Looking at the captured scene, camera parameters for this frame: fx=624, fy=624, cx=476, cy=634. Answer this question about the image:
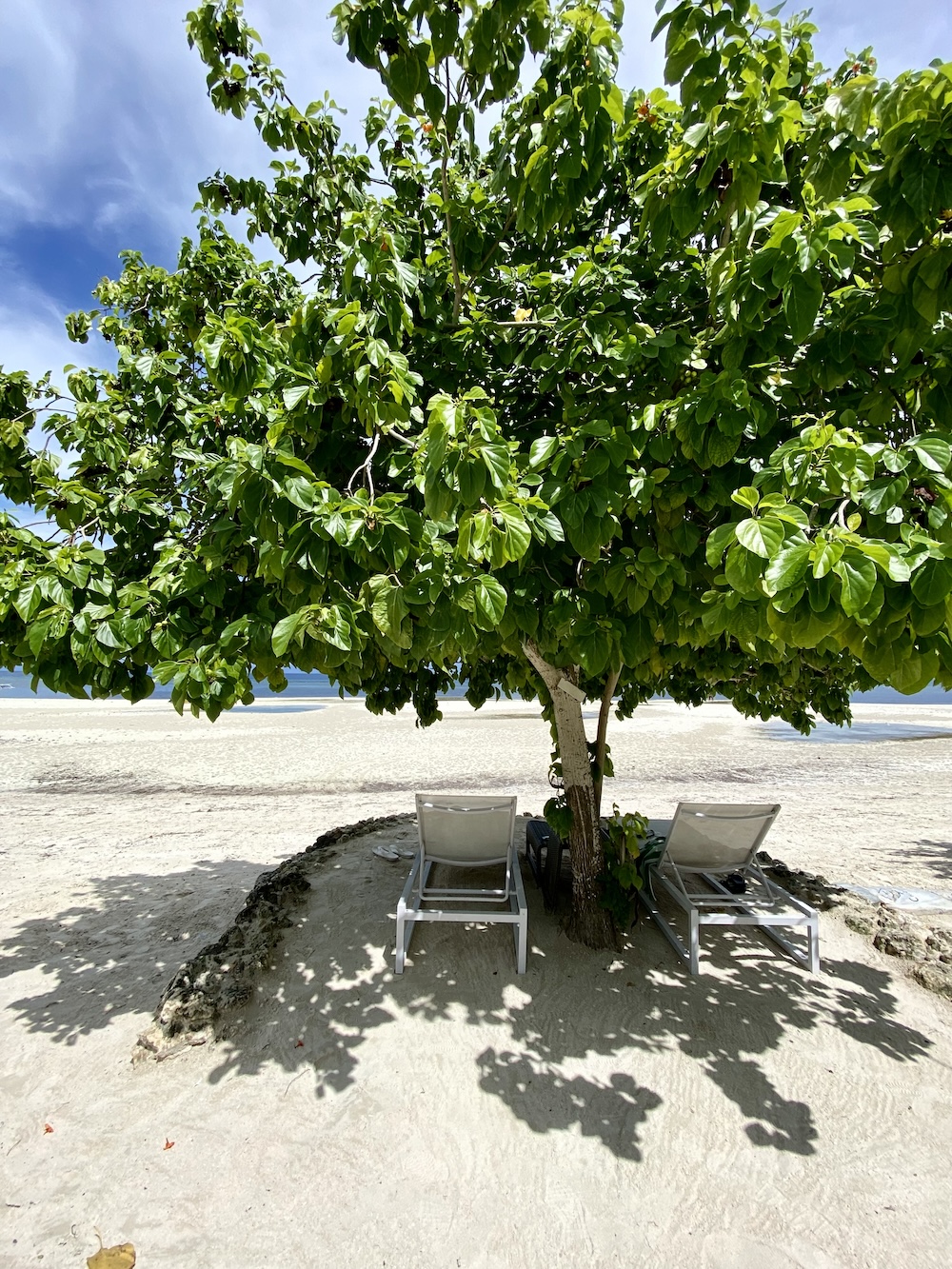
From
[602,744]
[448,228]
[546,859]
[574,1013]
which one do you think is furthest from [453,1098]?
[448,228]

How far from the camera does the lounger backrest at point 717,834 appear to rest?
4.39 m

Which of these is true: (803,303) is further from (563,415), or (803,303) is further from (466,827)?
(466,827)

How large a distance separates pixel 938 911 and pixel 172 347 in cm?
756

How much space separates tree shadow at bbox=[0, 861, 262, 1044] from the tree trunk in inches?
107

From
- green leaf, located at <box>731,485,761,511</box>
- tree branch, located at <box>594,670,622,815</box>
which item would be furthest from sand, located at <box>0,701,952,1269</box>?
green leaf, located at <box>731,485,761,511</box>

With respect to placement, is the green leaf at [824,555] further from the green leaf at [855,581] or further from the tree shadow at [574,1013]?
the tree shadow at [574,1013]

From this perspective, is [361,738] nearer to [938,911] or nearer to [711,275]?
[938,911]

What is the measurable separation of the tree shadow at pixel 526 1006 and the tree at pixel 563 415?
1.89 m

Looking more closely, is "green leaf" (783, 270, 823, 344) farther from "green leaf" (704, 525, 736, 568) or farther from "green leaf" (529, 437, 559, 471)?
"green leaf" (529, 437, 559, 471)

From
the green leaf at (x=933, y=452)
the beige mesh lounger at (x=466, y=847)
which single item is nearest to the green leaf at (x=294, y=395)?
the green leaf at (x=933, y=452)

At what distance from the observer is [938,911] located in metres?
5.32

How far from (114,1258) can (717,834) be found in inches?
152

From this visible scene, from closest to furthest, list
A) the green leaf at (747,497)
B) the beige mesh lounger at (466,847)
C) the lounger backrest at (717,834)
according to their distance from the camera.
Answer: the green leaf at (747,497), the beige mesh lounger at (466,847), the lounger backrest at (717,834)

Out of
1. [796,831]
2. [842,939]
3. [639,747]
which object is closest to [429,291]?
[842,939]
